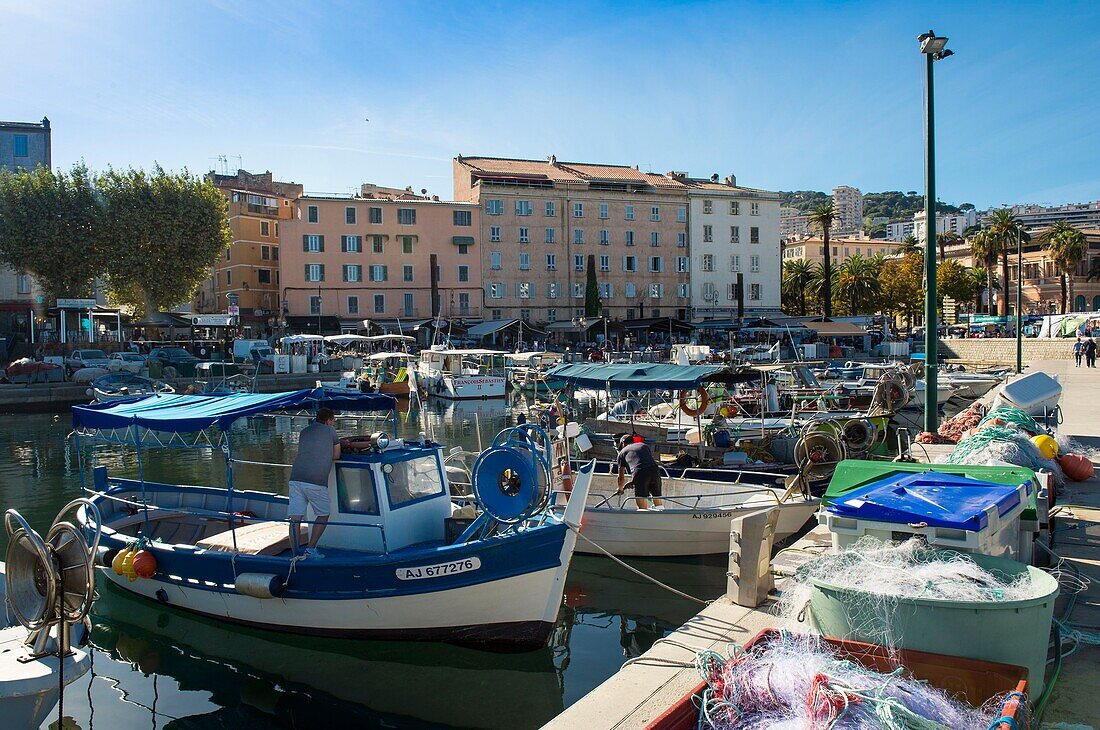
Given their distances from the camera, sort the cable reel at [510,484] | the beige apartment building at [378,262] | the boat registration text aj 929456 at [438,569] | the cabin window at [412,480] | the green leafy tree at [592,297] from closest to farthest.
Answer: the boat registration text aj 929456 at [438,569] → the cable reel at [510,484] → the cabin window at [412,480] → the beige apartment building at [378,262] → the green leafy tree at [592,297]

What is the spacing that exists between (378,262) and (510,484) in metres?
54.3

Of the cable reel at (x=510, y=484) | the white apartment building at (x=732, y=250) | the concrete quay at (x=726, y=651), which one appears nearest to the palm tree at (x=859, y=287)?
the white apartment building at (x=732, y=250)

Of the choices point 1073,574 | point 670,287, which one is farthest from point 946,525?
point 670,287

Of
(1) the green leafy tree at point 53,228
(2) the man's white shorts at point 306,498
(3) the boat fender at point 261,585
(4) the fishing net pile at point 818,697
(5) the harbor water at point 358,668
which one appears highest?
(1) the green leafy tree at point 53,228

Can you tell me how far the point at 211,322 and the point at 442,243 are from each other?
18.6 metres

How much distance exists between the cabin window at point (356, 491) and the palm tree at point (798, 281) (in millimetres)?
74176

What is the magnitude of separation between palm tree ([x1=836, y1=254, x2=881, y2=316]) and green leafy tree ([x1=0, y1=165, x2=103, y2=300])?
57763mm

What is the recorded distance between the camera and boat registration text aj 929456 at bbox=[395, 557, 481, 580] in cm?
991

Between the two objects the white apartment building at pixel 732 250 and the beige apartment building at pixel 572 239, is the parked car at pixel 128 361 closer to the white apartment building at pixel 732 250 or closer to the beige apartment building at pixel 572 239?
the beige apartment building at pixel 572 239

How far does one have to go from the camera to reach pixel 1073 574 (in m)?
8.57

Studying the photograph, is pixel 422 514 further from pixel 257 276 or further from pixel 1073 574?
pixel 257 276

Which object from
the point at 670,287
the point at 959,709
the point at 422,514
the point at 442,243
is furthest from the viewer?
the point at 670,287

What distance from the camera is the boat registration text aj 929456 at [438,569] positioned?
991 cm

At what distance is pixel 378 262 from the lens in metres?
62.4
